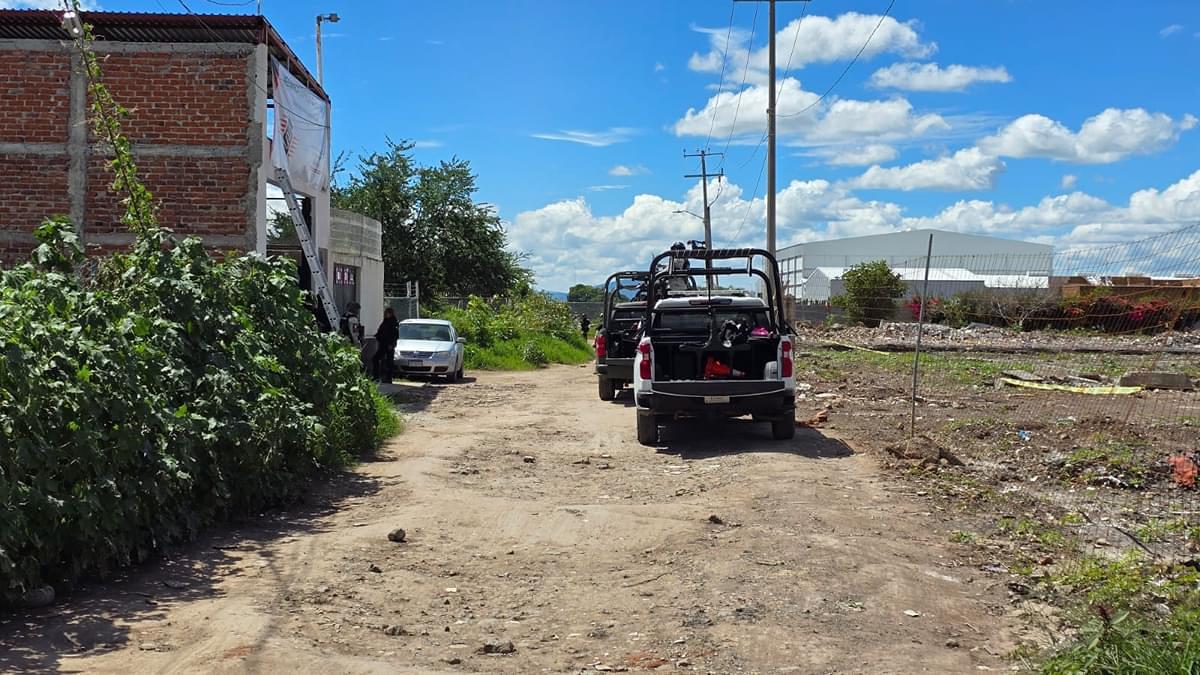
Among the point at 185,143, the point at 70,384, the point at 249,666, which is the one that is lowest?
the point at 249,666

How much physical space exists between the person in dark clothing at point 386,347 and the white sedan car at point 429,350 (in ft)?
6.93

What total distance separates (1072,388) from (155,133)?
53.4 ft

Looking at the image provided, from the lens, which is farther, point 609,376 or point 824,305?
point 824,305

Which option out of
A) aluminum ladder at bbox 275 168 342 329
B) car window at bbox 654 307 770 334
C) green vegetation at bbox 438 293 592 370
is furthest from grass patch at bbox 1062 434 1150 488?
green vegetation at bbox 438 293 592 370

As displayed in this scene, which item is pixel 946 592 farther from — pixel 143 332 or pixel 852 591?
pixel 143 332

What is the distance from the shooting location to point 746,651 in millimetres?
5488

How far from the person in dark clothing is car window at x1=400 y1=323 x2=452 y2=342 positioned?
3.18 m

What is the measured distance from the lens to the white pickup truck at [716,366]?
43.4ft

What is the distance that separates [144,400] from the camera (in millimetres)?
7016

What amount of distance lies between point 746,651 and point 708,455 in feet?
24.2

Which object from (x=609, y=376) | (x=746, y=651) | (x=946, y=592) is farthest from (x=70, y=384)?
(x=609, y=376)

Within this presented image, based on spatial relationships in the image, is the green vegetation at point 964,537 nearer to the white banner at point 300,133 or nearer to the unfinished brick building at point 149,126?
the unfinished brick building at point 149,126

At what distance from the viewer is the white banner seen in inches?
686

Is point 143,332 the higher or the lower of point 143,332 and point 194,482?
the higher
